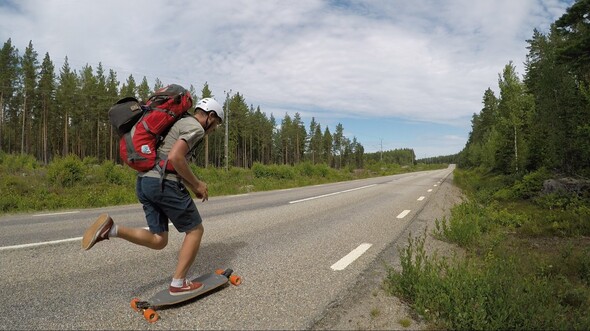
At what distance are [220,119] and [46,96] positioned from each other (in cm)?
5928

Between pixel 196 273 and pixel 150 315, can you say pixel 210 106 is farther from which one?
pixel 196 273

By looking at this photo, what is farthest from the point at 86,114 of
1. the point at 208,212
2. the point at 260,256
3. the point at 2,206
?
the point at 260,256

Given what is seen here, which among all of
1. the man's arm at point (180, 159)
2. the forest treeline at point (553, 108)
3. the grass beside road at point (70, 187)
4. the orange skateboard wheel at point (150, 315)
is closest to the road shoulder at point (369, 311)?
the orange skateboard wheel at point (150, 315)

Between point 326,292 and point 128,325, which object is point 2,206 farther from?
point 326,292

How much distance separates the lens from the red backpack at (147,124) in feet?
9.38

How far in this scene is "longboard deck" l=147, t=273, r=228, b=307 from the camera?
279 centimetres

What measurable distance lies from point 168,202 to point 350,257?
2757 mm

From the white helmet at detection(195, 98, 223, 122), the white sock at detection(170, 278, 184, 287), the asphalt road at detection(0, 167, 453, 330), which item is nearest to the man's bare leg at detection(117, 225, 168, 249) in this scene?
the white sock at detection(170, 278, 184, 287)

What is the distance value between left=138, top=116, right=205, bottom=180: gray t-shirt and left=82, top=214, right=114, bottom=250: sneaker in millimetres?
504

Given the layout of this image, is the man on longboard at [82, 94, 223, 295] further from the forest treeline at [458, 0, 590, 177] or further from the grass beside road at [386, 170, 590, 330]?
the forest treeline at [458, 0, 590, 177]

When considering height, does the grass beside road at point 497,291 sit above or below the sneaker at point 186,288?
below

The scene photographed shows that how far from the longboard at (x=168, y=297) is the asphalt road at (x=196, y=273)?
0.22 feet

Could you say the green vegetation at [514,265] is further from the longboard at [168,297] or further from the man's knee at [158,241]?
the man's knee at [158,241]

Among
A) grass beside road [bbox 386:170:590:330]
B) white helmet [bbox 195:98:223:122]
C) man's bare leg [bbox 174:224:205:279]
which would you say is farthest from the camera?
white helmet [bbox 195:98:223:122]
